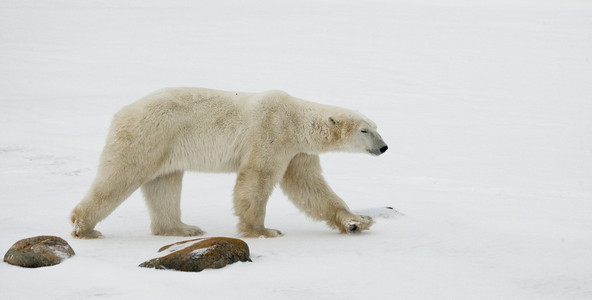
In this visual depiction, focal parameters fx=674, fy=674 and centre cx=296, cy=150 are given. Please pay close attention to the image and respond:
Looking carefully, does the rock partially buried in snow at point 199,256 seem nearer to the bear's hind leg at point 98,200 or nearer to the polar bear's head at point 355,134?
the bear's hind leg at point 98,200

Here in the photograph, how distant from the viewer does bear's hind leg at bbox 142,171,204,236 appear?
6438 millimetres

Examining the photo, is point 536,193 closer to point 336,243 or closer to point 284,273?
point 336,243

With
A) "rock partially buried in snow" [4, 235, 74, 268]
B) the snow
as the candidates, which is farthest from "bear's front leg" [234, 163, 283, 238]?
"rock partially buried in snow" [4, 235, 74, 268]

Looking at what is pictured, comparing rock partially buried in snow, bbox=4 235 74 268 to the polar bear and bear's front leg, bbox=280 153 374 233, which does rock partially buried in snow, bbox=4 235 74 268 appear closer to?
the polar bear

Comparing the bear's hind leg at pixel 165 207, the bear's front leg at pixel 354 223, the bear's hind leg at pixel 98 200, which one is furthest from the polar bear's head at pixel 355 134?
the bear's hind leg at pixel 98 200

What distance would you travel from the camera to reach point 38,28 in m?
22.6

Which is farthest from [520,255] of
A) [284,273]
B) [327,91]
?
[327,91]

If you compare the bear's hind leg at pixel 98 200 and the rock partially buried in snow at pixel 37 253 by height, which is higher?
the bear's hind leg at pixel 98 200

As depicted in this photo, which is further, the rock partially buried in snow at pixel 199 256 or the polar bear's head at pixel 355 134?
the polar bear's head at pixel 355 134

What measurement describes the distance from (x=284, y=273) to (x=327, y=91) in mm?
11744

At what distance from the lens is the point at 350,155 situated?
35.8 feet

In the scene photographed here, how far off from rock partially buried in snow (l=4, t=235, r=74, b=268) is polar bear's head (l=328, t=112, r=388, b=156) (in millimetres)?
2814

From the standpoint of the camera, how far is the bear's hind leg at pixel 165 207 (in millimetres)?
6438

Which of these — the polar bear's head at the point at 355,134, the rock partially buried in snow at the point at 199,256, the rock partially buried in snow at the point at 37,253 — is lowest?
the rock partially buried in snow at the point at 37,253
